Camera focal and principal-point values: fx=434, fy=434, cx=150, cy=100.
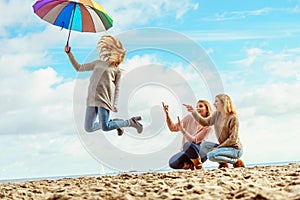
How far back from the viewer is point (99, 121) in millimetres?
7770

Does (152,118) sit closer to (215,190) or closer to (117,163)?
(117,163)

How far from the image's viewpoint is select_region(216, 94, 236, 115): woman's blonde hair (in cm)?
773

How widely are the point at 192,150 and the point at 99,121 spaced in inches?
69.3

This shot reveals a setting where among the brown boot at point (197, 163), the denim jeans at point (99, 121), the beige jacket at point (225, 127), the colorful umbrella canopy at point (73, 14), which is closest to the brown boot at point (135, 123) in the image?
the denim jeans at point (99, 121)

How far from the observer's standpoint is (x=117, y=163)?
762cm

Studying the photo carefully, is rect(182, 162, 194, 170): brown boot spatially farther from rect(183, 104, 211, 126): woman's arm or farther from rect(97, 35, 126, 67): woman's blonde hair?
rect(97, 35, 126, 67): woman's blonde hair

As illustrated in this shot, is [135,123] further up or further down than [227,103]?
further down

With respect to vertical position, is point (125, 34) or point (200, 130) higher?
point (125, 34)

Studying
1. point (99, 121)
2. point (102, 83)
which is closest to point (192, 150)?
point (99, 121)

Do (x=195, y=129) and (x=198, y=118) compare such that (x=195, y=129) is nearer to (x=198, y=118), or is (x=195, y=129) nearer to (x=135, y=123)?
(x=198, y=118)

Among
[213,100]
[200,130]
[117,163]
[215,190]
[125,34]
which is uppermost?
[125,34]

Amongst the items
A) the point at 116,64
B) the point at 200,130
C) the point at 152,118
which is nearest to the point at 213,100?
the point at 200,130

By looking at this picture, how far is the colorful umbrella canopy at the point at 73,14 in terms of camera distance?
813 centimetres

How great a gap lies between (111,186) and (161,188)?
30.0 inches
